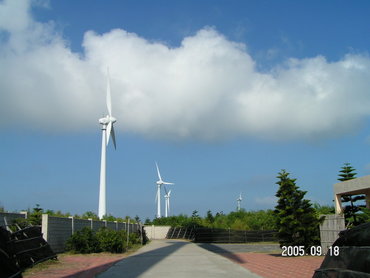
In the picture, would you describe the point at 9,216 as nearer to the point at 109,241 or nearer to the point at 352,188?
the point at 109,241

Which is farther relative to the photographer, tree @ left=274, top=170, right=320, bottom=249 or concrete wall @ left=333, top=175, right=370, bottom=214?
tree @ left=274, top=170, right=320, bottom=249

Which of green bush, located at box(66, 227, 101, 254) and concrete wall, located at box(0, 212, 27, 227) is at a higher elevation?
concrete wall, located at box(0, 212, 27, 227)

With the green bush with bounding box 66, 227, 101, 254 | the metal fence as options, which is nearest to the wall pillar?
the green bush with bounding box 66, 227, 101, 254

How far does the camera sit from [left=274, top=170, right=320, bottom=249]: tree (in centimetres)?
1769

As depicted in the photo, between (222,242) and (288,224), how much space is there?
17821mm

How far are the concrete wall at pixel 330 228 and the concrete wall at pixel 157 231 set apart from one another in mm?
33323

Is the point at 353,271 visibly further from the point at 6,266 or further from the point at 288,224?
the point at 288,224

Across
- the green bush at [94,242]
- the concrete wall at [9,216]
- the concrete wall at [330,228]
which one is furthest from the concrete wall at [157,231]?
the concrete wall at [9,216]

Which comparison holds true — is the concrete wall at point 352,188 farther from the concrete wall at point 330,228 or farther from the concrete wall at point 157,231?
the concrete wall at point 157,231

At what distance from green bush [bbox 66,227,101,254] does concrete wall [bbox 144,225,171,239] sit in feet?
94.7

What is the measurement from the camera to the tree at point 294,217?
17.7m

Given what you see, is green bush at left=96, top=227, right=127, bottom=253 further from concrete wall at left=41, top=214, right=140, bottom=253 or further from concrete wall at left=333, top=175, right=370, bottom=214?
concrete wall at left=333, top=175, right=370, bottom=214

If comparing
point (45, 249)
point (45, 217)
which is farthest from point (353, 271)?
point (45, 217)

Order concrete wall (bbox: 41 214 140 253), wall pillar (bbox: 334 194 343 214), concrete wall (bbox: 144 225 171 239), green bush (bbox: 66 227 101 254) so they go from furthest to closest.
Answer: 1. concrete wall (bbox: 144 225 171 239)
2. green bush (bbox: 66 227 101 254)
3. wall pillar (bbox: 334 194 343 214)
4. concrete wall (bbox: 41 214 140 253)
